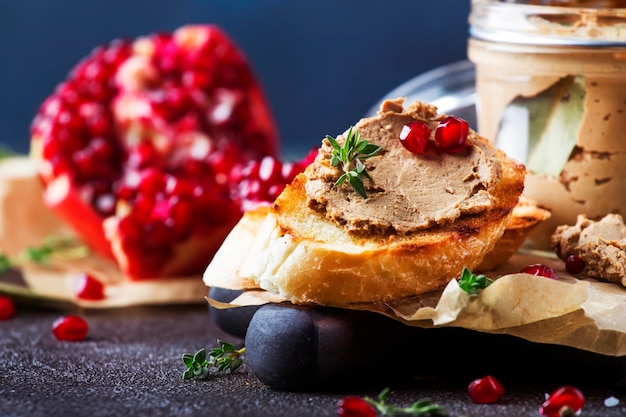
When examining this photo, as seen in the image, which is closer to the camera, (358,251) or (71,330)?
(358,251)

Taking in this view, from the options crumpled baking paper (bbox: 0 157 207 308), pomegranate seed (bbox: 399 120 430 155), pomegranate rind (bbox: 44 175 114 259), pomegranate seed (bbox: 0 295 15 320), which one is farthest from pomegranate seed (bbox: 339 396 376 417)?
pomegranate rind (bbox: 44 175 114 259)

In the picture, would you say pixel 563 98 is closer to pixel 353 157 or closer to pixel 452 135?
pixel 452 135

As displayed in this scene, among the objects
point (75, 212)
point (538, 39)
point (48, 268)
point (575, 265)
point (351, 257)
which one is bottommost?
point (48, 268)

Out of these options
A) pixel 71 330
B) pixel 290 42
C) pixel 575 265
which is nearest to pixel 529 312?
pixel 575 265

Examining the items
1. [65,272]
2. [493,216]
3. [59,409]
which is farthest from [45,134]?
[493,216]

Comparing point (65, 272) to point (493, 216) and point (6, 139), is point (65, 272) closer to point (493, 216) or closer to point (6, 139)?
point (493, 216)

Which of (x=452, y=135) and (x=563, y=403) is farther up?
(x=452, y=135)
